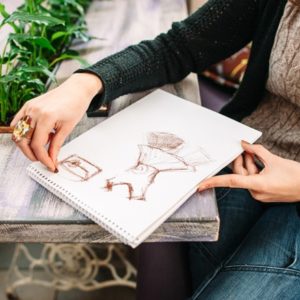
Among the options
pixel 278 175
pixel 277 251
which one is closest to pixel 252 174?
pixel 278 175

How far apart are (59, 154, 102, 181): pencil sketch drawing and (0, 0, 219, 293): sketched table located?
4 centimetres

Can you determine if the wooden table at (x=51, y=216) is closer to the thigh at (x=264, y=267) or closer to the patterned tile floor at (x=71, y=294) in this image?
the thigh at (x=264, y=267)

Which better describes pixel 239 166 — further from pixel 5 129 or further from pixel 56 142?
pixel 5 129

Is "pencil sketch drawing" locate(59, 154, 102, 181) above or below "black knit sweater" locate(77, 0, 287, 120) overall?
below

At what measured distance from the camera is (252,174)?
655mm

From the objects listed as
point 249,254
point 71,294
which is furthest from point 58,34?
point 71,294

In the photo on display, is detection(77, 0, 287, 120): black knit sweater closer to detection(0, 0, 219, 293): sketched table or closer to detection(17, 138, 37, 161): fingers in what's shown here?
detection(0, 0, 219, 293): sketched table

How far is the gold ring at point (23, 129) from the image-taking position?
2.11 ft

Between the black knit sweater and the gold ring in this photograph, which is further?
the black knit sweater

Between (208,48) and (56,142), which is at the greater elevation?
(208,48)

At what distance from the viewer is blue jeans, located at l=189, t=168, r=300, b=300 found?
662 millimetres

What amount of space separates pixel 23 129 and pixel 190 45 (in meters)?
0.40

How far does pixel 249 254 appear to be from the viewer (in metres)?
0.71

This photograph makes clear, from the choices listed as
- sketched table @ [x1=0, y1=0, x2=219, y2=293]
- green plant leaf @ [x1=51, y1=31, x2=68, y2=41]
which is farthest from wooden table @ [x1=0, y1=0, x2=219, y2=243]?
green plant leaf @ [x1=51, y1=31, x2=68, y2=41]
